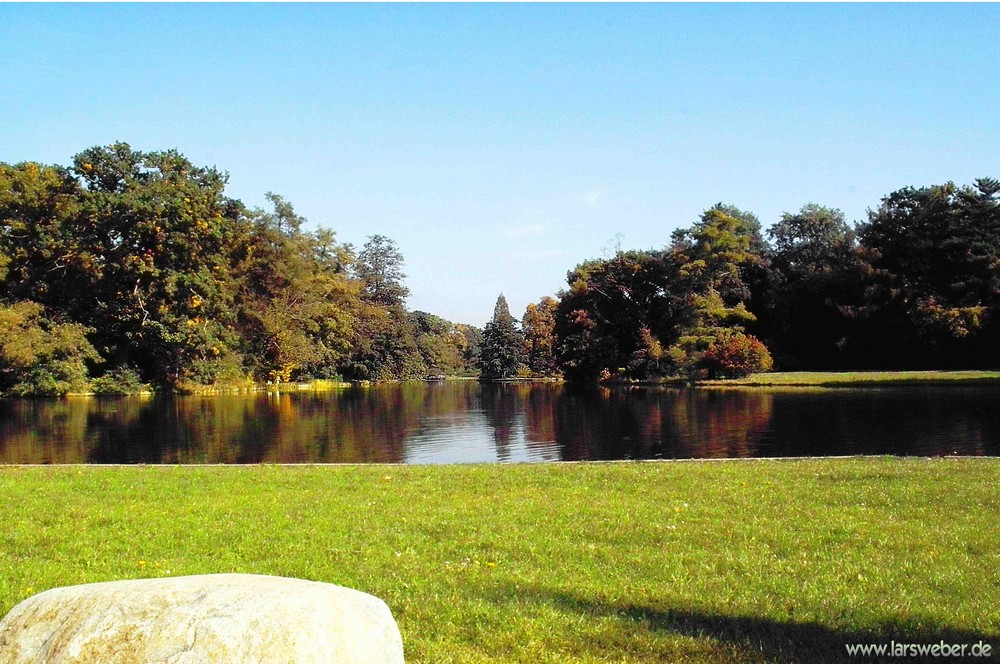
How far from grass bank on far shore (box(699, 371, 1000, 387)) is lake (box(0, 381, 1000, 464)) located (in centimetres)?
447

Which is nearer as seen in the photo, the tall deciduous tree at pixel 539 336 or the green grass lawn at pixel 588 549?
the green grass lawn at pixel 588 549

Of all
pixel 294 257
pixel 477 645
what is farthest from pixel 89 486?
pixel 294 257

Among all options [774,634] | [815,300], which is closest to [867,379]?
[815,300]

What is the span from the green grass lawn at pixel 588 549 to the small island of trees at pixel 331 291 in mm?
46034

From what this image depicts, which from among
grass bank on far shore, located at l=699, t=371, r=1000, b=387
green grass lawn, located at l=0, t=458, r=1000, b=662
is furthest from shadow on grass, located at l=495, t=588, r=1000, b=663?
grass bank on far shore, located at l=699, t=371, r=1000, b=387

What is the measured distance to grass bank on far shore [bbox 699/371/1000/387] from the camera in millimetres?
50156

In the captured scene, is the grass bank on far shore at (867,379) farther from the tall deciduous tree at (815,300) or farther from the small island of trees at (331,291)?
the tall deciduous tree at (815,300)

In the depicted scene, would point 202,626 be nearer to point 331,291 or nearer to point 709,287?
point 709,287

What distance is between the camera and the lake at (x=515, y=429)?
21828mm

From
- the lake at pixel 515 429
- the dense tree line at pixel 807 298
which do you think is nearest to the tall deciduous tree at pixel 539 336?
the dense tree line at pixel 807 298

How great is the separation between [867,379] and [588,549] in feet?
164

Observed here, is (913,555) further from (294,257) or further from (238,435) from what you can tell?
(294,257)

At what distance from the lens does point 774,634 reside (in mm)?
5840

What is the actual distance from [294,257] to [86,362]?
1764 centimetres
